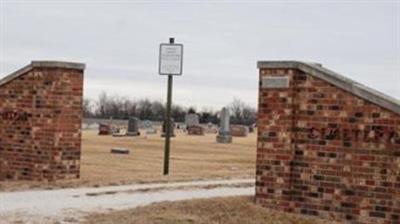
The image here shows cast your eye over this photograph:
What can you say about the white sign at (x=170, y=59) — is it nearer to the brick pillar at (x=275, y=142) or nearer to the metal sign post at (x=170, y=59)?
the metal sign post at (x=170, y=59)

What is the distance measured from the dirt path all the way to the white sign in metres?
3.04

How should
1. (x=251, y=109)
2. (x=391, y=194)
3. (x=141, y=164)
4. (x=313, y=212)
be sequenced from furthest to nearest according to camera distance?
(x=251, y=109), (x=141, y=164), (x=313, y=212), (x=391, y=194)

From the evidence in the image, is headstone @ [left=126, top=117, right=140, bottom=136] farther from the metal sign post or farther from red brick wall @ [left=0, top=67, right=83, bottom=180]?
red brick wall @ [left=0, top=67, right=83, bottom=180]

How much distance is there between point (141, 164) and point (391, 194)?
45.4ft

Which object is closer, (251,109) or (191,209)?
(191,209)

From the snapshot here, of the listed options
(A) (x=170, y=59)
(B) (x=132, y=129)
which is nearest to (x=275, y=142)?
(A) (x=170, y=59)

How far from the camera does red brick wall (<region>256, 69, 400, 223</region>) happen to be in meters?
10.4

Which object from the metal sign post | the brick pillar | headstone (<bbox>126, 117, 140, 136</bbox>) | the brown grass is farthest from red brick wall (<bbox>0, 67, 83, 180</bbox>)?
headstone (<bbox>126, 117, 140, 136</bbox>)

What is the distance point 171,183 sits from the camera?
52.9 ft

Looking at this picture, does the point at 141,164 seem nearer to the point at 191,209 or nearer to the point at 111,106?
the point at 191,209

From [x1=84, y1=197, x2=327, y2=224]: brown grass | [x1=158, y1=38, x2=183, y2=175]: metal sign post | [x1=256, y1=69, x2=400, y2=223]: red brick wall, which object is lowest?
[x1=84, y1=197, x2=327, y2=224]: brown grass

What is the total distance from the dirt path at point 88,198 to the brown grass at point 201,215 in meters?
0.53

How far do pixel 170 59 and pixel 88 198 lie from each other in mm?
6161

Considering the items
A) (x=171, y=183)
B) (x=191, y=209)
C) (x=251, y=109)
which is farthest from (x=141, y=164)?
(x=251, y=109)
